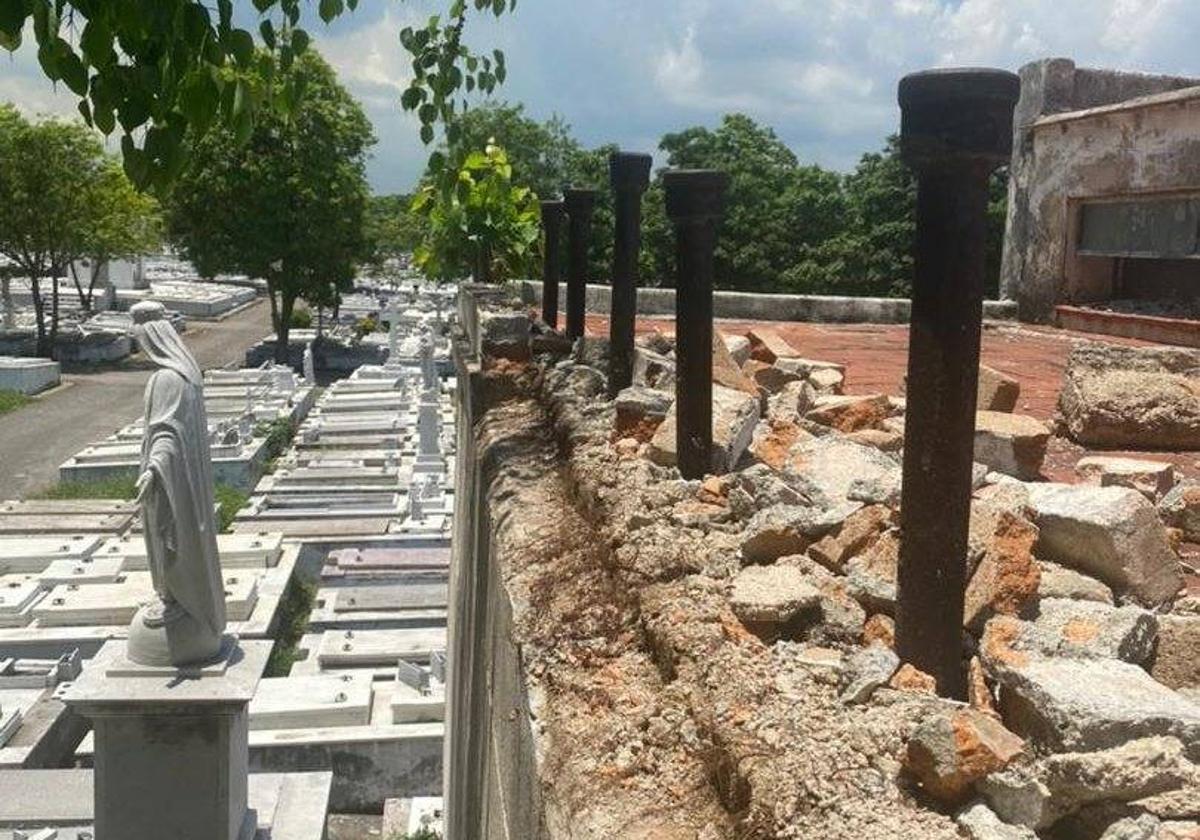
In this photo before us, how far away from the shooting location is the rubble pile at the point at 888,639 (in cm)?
143

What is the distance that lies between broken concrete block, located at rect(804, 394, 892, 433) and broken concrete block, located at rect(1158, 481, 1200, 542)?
2.98 ft

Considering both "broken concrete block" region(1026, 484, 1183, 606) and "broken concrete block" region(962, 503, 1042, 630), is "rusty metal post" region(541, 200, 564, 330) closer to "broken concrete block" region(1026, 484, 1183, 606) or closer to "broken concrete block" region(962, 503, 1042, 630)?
"broken concrete block" region(1026, 484, 1183, 606)

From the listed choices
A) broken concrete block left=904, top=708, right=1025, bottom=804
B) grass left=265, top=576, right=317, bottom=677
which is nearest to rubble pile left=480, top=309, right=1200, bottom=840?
broken concrete block left=904, top=708, right=1025, bottom=804

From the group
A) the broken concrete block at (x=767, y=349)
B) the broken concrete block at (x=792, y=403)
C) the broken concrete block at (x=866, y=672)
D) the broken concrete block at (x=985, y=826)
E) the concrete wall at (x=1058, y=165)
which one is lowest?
the broken concrete block at (x=985, y=826)

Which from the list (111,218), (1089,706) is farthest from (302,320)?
(1089,706)

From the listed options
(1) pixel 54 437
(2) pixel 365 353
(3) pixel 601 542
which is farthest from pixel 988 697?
(2) pixel 365 353

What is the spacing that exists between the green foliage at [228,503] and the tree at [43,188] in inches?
645

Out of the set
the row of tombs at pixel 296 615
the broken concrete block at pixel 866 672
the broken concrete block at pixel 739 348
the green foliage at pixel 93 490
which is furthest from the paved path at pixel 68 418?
the broken concrete block at pixel 866 672

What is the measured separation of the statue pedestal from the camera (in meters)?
6.83

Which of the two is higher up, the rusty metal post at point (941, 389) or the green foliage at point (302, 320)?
the rusty metal post at point (941, 389)

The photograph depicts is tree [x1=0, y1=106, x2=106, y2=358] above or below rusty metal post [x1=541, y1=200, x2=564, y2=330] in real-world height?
above

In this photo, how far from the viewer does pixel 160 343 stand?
22.5 ft

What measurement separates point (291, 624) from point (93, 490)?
8.33 meters

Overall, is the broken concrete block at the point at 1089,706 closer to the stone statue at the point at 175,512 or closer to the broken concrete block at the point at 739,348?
the broken concrete block at the point at 739,348
